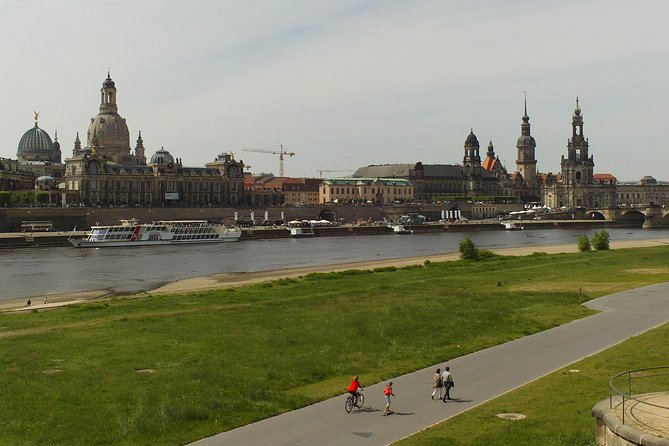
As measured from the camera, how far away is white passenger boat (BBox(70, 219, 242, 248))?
3878 inches

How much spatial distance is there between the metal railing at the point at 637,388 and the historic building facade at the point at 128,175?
12946 centimetres

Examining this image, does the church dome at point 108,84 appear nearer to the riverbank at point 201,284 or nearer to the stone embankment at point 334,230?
the stone embankment at point 334,230

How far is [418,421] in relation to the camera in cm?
1791

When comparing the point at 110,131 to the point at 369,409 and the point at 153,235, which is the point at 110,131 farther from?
the point at 369,409

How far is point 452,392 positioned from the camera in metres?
20.2

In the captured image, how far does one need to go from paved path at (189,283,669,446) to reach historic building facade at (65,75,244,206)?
121615 mm

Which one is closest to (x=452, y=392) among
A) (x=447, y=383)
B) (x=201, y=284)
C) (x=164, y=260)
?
(x=447, y=383)

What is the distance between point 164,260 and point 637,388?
6703 centimetres

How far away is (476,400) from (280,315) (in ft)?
50.5

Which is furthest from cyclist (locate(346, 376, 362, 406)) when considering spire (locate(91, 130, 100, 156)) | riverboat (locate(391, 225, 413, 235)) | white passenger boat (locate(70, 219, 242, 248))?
spire (locate(91, 130, 100, 156))

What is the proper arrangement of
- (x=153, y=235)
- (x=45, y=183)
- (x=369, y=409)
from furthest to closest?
(x=45, y=183) → (x=153, y=235) → (x=369, y=409)

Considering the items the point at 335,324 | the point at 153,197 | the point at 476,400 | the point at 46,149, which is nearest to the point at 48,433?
the point at 476,400

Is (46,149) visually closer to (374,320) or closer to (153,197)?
(153,197)

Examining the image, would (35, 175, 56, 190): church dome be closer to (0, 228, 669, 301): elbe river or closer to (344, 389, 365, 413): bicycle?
(0, 228, 669, 301): elbe river
